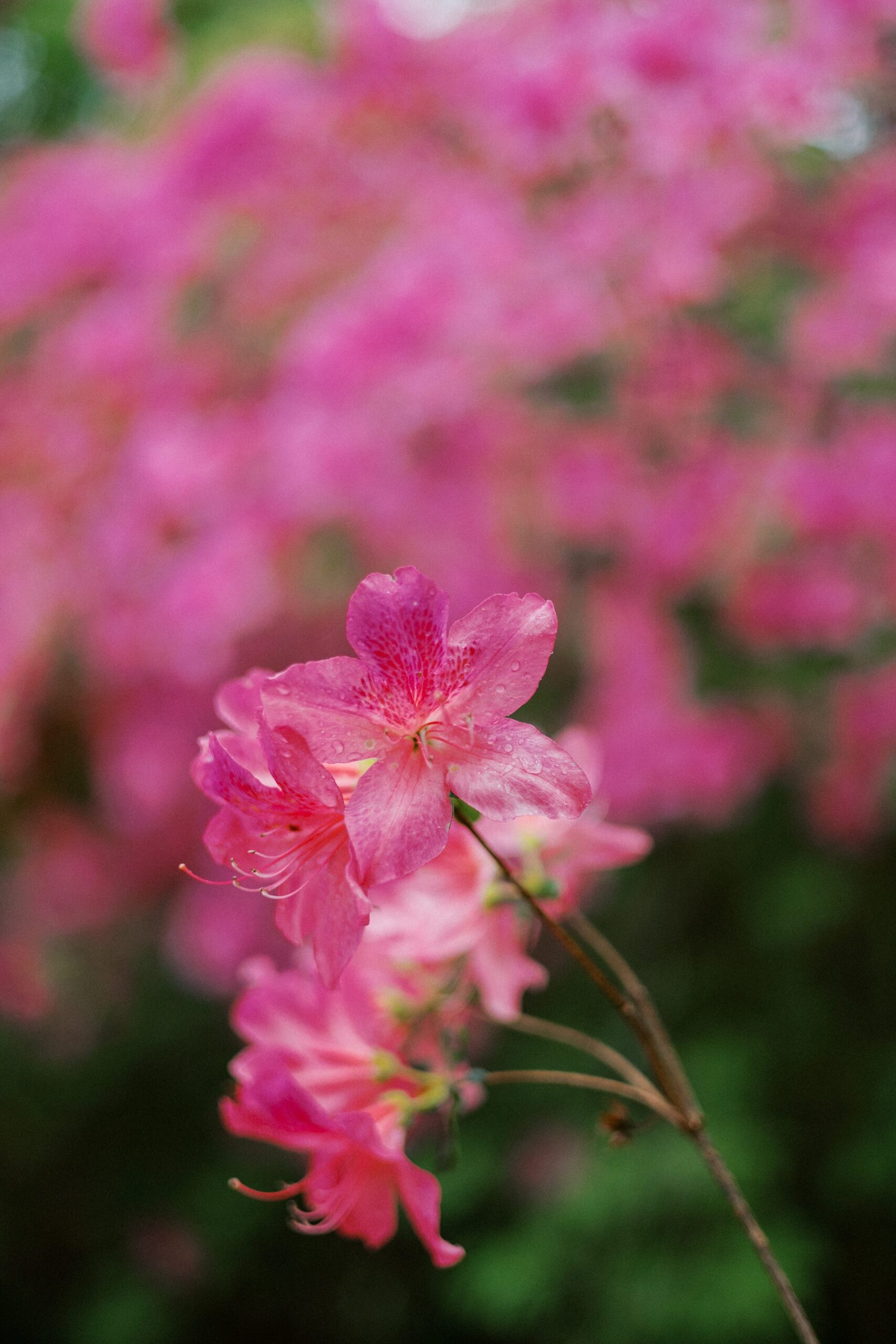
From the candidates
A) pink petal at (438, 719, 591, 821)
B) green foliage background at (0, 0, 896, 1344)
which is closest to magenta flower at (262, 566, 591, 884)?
pink petal at (438, 719, 591, 821)

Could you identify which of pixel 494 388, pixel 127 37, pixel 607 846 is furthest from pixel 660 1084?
pixel 127 37

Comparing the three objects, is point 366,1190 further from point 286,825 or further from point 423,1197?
point 286,825

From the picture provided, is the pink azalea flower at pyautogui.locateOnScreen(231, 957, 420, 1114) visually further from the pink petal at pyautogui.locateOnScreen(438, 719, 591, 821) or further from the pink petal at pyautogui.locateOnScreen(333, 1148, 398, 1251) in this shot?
the pink petal at pyautogui.locateOnScreen(438, 719, 591, 821)

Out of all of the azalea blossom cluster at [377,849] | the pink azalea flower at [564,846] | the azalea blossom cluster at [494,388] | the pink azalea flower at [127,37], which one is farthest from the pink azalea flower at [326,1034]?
the pink azalea flower at [127,37]

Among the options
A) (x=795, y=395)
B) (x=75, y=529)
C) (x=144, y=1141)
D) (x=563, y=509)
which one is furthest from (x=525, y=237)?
(x=144, y=1141)

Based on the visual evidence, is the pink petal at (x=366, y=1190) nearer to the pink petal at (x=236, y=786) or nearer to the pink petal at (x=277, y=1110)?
the pink petal at (x=277, y=1110)

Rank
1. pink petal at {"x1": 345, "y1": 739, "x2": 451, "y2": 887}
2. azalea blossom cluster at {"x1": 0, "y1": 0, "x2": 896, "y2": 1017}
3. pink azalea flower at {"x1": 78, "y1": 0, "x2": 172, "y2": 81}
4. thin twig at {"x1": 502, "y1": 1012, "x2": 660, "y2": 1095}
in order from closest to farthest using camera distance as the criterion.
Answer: pink petal at {"x1": 345, "y1": 739, "x2": 451, "y2": 887}
thin twig at {"x1": 502, "y1": 1012, "x2": 660, "y2": 1095}
azalea blossom cluster at {"x1": 0, "y1": 0, "x2": 896, "y2": 1017}
pink azalea flower at {"x1": 78, "y1": 0, "x2": 172, "y2": 81}
